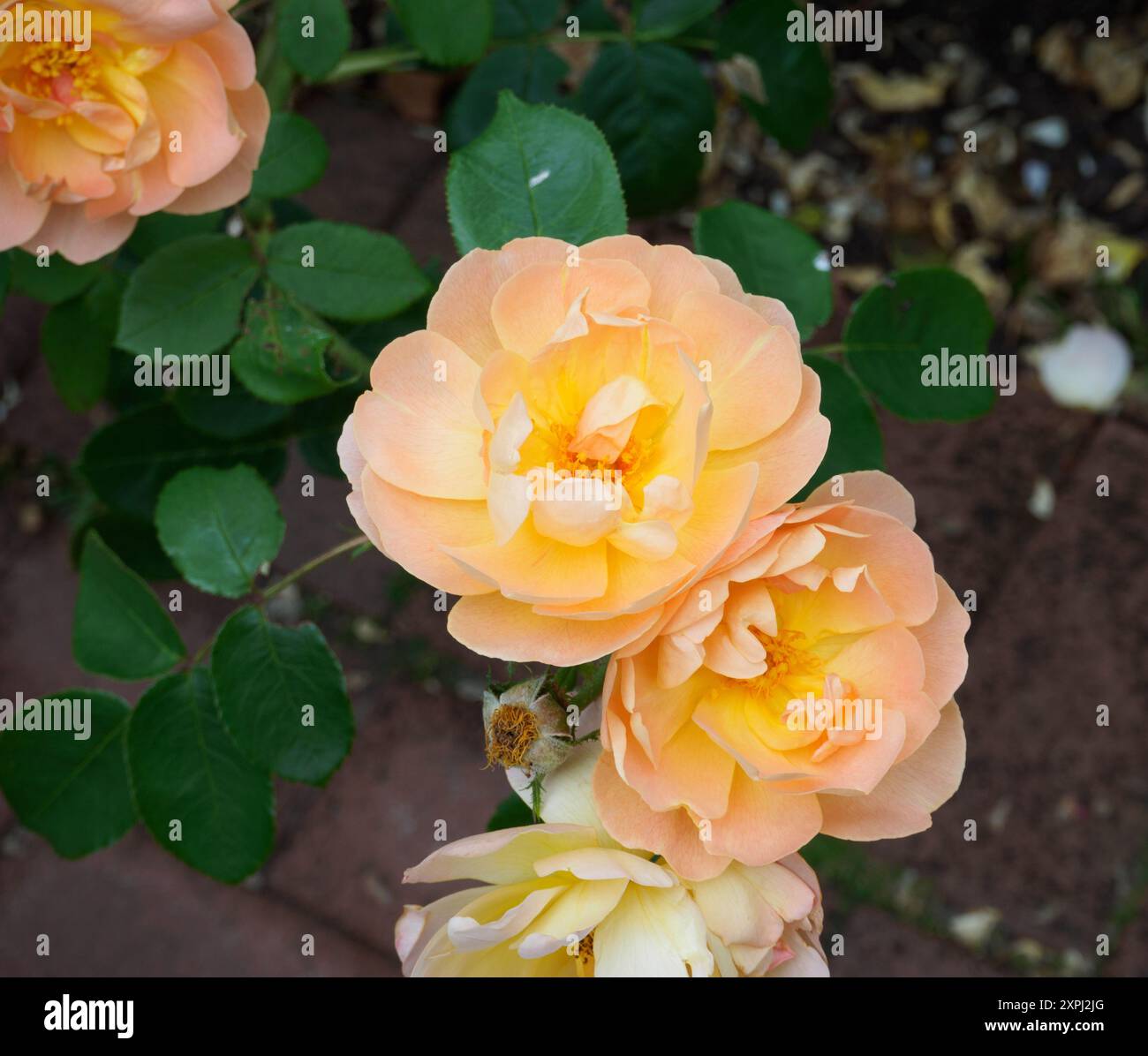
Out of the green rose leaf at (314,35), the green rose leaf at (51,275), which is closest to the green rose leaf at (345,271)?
the green rose leaf at (314,35)

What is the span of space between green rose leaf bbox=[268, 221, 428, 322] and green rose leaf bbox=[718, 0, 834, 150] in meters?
0.50

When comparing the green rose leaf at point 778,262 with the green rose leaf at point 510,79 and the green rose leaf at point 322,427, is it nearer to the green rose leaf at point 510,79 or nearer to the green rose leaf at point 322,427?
the green rose leaf at point 510,79

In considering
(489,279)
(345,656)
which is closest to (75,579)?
(345,656)

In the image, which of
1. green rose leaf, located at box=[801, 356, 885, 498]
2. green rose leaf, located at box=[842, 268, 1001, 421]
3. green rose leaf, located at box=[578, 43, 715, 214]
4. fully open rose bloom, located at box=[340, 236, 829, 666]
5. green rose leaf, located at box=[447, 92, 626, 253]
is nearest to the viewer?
fully open rose bloom, located at box=[340, 236, 829, 666]

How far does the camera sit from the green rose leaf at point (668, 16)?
51.8 inches

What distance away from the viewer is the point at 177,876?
6.07 feet

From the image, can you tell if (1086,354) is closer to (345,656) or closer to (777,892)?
(345,656)

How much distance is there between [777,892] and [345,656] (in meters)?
1.28

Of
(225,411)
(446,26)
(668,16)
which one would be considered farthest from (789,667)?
(668,16)

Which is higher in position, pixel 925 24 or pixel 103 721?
pixel 925 24

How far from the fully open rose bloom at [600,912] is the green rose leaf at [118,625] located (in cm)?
46

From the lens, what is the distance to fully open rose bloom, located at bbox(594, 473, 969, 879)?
Result: 2.46 ft

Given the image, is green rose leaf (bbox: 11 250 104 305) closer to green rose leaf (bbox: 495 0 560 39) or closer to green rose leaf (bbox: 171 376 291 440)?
green rose leaf (bbox: 171 376 291 440)

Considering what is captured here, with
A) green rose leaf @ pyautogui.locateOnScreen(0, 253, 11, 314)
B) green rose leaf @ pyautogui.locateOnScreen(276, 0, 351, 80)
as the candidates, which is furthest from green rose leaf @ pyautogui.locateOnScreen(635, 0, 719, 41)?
green rose leaf @ pyautogui.locateOnScreen(0, 253, 11, 314)
